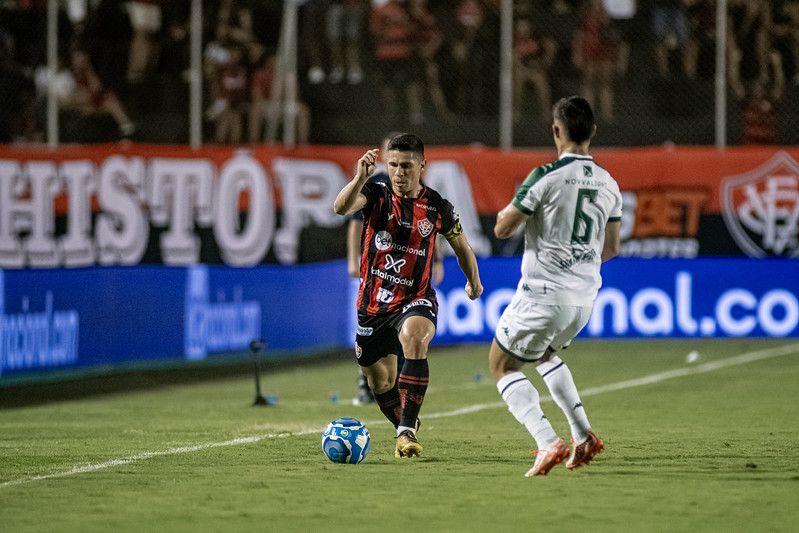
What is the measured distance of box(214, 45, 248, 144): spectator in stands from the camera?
57.5 feet

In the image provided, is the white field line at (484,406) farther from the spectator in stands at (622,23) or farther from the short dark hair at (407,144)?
the spectator in stands at (622,23)

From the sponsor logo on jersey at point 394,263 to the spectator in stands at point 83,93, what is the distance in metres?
10.6

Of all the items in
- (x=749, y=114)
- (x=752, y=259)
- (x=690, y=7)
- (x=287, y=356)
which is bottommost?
(x=287, y=356)

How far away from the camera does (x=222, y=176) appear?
1650cm

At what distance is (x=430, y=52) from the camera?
59.0 ft

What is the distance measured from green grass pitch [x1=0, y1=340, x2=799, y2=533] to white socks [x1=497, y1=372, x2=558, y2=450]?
0.22 m

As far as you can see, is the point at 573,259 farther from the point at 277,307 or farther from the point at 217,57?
the point at 217,57

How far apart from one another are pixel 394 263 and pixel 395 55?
10703 mm

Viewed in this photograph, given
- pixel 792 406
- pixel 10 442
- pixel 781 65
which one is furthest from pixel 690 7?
pixel 10 442

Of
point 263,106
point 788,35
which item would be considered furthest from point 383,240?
point 788,35

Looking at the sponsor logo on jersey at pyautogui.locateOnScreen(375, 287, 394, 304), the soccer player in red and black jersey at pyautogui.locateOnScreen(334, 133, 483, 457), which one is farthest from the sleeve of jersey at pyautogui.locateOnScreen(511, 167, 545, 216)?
the sponsor logo on jersey at pyautogui.locateOnScreen(375, 287, 394, 304)

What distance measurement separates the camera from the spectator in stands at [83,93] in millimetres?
17422

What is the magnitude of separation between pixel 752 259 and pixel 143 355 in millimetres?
7785

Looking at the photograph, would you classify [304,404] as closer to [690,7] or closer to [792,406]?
[792,406]
